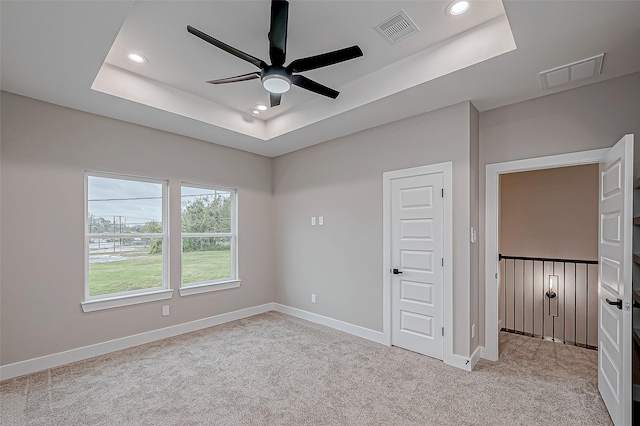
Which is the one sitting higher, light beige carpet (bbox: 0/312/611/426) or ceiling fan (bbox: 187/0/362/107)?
ceiling fan (bbox: 187/0/362/107)

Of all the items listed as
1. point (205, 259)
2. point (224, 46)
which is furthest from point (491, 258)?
point (205, 259)

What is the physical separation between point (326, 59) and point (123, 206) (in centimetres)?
316

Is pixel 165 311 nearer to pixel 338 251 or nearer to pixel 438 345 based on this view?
pixel 338 251

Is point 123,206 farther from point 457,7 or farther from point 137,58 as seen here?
point 457,7

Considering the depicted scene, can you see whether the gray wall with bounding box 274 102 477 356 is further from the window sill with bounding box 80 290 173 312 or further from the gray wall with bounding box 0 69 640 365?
the window sill with bounding box 80 290 173 312

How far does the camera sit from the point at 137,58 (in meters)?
2.96

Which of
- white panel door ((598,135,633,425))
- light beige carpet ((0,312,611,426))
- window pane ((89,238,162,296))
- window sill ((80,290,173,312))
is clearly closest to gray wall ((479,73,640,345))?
white panel door ((598,135,633,425))

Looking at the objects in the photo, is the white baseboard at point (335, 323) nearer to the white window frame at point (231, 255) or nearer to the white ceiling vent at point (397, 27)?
the white window frame at point (231, 255)

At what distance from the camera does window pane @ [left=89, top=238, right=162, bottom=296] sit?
12.0ft

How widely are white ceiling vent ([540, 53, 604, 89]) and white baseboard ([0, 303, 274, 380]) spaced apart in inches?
188

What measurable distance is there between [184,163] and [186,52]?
1.83 m

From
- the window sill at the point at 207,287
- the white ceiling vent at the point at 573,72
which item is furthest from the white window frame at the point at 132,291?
the white ceiling vent at the point at 573,72

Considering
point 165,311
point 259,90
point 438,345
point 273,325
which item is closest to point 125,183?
point 165,311

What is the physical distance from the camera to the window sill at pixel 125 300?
3.48 meters
